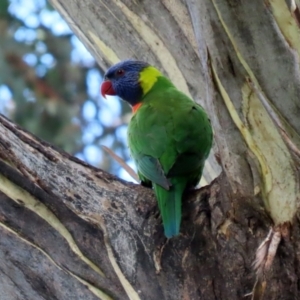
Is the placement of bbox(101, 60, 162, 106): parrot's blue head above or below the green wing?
above

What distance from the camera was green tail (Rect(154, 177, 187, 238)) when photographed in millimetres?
1383

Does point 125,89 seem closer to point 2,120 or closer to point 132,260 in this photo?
point 2,120

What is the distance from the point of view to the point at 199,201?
1.42 metres

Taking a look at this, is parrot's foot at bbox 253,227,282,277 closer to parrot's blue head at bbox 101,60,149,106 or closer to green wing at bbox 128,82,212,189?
green wing at bbox 128,82,212,189

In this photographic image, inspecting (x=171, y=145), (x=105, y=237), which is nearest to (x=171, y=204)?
(x=105, y=237)

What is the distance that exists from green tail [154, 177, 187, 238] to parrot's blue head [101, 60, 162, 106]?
72 centimetres

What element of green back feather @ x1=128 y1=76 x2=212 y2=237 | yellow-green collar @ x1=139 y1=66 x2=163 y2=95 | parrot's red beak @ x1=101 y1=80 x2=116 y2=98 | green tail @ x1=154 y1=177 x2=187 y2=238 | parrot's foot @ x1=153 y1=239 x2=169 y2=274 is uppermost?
parrot's red beak @ x1=101 y1=80 x2=116 y2=98

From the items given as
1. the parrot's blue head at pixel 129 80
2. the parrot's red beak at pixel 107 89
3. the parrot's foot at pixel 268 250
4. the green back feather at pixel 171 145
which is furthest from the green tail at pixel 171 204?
the parrot's red beak at pixel 107 89

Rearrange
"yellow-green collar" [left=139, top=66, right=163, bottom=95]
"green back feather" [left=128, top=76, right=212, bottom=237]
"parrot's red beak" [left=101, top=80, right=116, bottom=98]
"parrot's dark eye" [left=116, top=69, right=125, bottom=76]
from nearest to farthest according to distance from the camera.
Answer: "green back feather" [left=128, top=76, right=212, bottom=237], "yellow-green collar" [left=139, top=66, right=163, bottom=95], "parrot's dark eye" [left=116, top=69, right=125, bottom=76], "parrot's red beak" [left=101, top=80, right=116, bottom=98]

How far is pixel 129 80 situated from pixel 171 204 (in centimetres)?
118

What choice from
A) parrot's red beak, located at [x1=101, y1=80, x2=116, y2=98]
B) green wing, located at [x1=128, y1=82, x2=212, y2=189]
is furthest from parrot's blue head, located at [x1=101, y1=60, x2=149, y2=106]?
green wing, located at [x1=128, y1=82, x2=212, y2=189]

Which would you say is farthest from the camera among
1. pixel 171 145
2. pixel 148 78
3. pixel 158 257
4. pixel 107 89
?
pixel 107 89

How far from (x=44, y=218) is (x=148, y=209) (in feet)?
0.83

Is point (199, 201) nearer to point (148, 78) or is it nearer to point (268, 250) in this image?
point (268, 250)
